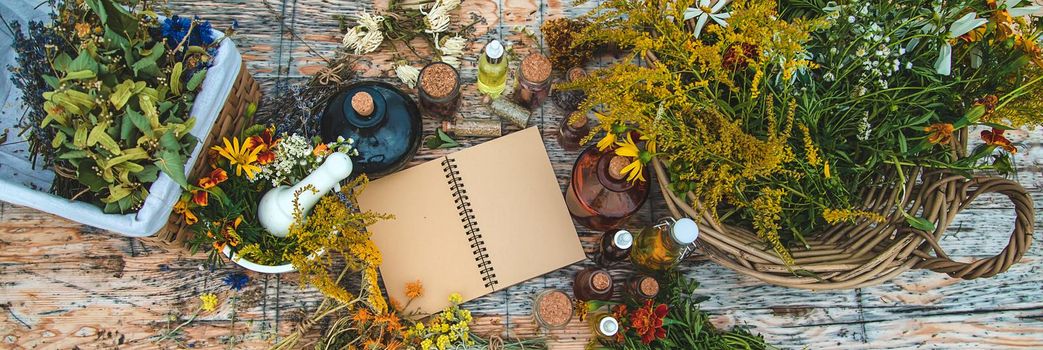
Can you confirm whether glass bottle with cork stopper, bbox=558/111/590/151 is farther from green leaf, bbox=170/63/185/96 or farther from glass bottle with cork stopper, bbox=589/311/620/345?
green leaf, bbox=170/63/185/96

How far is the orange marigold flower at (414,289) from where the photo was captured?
1.02m

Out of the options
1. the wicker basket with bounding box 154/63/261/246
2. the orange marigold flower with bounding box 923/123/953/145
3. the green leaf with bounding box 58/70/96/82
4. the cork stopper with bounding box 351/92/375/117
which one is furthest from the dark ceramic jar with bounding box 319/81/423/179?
the orange marigold flower with bounding box 923/123/953/145

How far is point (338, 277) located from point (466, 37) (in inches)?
18.2

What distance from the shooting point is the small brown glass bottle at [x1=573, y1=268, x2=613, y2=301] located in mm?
983

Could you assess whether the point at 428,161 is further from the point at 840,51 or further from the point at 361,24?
the point at 840,51

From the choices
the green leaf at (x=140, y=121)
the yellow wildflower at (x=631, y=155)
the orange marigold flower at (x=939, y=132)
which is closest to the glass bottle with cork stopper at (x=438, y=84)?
the yellow wildflower at (x=631, y=155)

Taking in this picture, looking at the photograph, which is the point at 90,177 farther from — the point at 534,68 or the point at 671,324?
the point at 671,324

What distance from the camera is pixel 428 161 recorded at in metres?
1.08

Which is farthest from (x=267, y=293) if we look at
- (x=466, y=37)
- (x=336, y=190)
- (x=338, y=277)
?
(x=466, y=37)

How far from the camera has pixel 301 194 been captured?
868 millimetres

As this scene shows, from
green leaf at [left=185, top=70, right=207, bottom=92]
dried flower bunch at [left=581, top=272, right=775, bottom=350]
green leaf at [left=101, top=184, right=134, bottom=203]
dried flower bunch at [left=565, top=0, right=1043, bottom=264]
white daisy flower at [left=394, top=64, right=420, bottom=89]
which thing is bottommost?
dried flower bunch at [left=581, top=272, right=775, bottom=350]

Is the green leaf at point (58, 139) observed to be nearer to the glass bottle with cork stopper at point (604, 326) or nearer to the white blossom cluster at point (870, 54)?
the glass bottle with cork stopper at point (604, 326)

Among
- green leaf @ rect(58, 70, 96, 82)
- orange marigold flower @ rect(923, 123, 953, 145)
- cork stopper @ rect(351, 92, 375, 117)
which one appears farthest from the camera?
cork stopper @ rect(351, 92, 375, 117)

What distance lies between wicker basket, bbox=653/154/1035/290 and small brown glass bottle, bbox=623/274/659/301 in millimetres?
101
